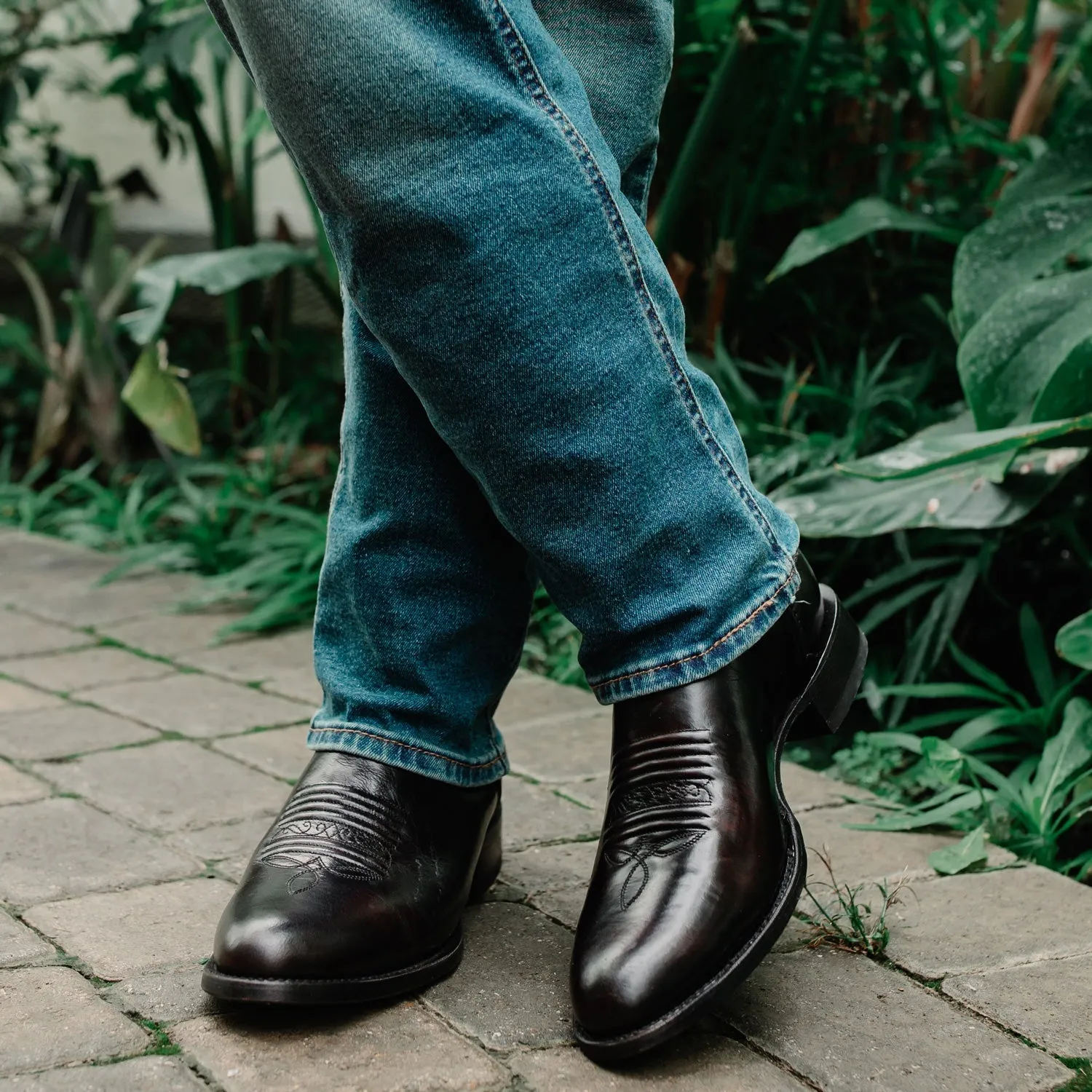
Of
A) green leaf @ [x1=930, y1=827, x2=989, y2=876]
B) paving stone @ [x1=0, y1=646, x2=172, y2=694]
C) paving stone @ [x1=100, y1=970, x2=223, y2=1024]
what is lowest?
paving stone @ [x1=0, y1=646, x2=172, y2=694]

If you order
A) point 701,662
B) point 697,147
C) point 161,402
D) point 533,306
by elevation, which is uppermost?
point 533,306

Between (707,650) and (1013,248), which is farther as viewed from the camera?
(1013,248)

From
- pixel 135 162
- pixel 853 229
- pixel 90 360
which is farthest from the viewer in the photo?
pixel 135 162

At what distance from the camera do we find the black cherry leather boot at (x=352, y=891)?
0.92 m

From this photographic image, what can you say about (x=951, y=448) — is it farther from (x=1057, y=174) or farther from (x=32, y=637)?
(x=32, y=637)

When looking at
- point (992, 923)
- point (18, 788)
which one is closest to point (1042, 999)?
point (992, 923)

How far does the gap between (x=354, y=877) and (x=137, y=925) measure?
10.3 inches

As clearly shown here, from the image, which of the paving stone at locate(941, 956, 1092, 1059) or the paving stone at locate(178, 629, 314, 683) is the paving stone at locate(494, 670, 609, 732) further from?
the paving stone at locate(941, 956, 1092, 1059)

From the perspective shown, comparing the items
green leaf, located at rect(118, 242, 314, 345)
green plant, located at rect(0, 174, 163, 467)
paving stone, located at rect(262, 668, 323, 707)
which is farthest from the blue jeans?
green plant, located at rect(0, 174, 163, 467)

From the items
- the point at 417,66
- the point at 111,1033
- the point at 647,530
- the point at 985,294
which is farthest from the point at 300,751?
the point at 985,294

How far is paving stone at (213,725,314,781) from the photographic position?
5.25ft

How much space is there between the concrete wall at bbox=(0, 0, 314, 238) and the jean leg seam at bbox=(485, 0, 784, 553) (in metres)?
3.77

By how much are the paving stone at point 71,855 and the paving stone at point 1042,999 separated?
0.73m

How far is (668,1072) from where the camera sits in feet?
2.89
